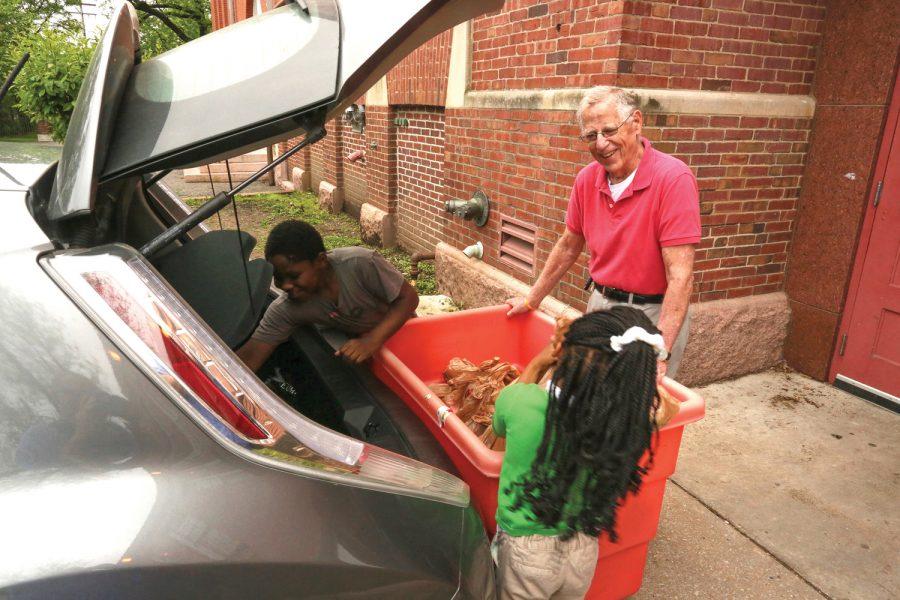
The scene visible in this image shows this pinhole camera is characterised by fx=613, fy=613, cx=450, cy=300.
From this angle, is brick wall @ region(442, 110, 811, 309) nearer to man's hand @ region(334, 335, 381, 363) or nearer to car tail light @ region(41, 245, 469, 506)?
man's hand @ region(334, 335, 381, 363)

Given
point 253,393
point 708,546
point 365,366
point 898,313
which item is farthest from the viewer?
point 898,313

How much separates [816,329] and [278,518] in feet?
14.2

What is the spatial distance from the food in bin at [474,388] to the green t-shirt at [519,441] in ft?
2.45

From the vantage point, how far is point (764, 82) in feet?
13.5

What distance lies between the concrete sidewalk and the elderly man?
812 mm

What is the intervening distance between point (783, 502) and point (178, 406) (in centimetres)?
308

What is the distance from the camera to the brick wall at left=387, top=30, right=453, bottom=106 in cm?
592

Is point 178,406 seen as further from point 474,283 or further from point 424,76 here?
point 424,76

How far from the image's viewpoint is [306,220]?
32.3ft

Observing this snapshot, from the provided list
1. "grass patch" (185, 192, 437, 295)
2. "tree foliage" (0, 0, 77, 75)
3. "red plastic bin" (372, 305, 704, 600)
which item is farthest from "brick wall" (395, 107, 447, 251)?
"tree foliage" (0, 0, 77, 75)

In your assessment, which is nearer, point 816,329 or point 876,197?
point 876,197

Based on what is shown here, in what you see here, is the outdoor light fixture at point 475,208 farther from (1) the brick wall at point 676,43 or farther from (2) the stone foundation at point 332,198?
(2) the stone foundation at point 332,198

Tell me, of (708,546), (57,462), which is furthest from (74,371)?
(708,546)

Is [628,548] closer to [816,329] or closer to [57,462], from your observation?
[57,462]
